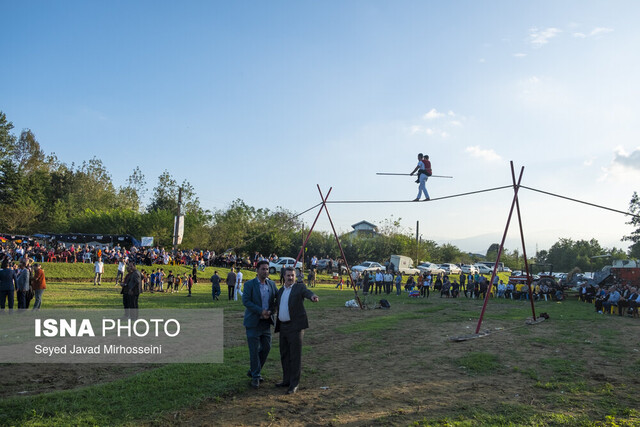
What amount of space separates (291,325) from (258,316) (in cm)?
58

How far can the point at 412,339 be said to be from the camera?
11.3 metres

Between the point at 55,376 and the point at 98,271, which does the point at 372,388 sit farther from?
the point at 98,271

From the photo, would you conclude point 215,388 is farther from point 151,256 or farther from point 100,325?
point 151,256

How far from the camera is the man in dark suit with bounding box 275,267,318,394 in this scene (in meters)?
6.71

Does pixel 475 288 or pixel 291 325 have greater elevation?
pixel 291 325

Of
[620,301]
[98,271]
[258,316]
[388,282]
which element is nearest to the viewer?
[258,316]

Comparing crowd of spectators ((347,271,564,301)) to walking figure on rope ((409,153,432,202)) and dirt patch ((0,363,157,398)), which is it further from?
dirt patch ((0,363,157,398))

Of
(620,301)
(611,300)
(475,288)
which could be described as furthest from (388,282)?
(620,301)

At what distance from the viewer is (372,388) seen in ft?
22.6

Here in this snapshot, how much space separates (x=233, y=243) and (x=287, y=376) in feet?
155

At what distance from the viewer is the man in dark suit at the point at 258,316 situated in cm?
686

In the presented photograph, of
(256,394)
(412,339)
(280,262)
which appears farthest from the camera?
(280,262)

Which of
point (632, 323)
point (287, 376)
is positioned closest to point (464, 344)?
point (287, 376)

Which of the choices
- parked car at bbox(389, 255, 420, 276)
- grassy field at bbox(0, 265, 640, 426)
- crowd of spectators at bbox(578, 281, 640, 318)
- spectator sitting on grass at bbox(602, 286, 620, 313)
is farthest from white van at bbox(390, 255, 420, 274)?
grassy field at bbox(0, 265, 640, 426)
